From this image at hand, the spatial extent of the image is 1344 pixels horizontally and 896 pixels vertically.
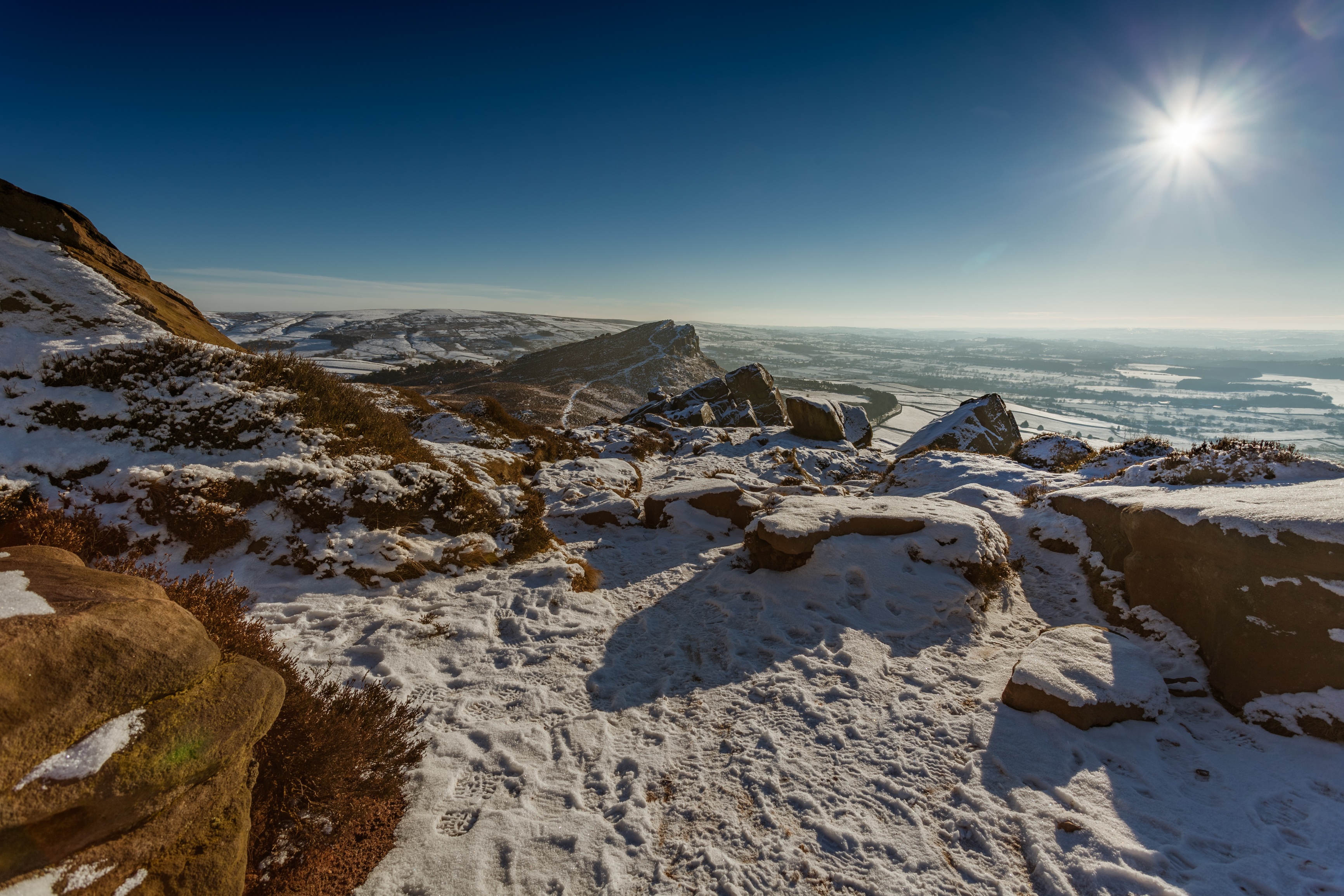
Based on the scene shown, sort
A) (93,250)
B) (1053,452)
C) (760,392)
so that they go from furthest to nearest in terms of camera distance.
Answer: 1. (760,392)
2. (1053,452)
3. (93,250)

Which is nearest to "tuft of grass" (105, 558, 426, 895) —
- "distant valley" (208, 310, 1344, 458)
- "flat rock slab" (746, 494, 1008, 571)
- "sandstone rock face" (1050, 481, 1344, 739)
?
"flat rock slab" (746, 494, 1008, 571)

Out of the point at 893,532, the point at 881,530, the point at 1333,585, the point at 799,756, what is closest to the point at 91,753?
the point at 799,756

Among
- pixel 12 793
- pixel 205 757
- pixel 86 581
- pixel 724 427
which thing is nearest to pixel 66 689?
pixel 12 793

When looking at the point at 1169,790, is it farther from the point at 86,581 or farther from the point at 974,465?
the point at 974,465

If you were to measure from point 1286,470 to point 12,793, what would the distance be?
14.8 m

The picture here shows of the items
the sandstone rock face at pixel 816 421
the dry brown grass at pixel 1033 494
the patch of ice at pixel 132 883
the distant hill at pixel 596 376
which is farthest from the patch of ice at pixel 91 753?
the distant hill at pixel 596 376

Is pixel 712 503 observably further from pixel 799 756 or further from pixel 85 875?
pixel 85 875

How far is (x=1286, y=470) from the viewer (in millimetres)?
8336

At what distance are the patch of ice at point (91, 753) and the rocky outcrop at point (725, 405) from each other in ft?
88.4

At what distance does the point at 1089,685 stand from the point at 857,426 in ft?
113

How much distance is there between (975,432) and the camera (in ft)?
85.2

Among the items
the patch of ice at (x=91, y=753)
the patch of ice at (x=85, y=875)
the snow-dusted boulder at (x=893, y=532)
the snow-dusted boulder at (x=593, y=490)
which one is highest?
the patch of ice at (x=91, y=753)

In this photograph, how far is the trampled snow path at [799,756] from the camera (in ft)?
12.6

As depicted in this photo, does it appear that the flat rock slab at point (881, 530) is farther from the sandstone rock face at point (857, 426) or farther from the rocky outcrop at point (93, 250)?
the sandstone rock face at point (857, 426)
